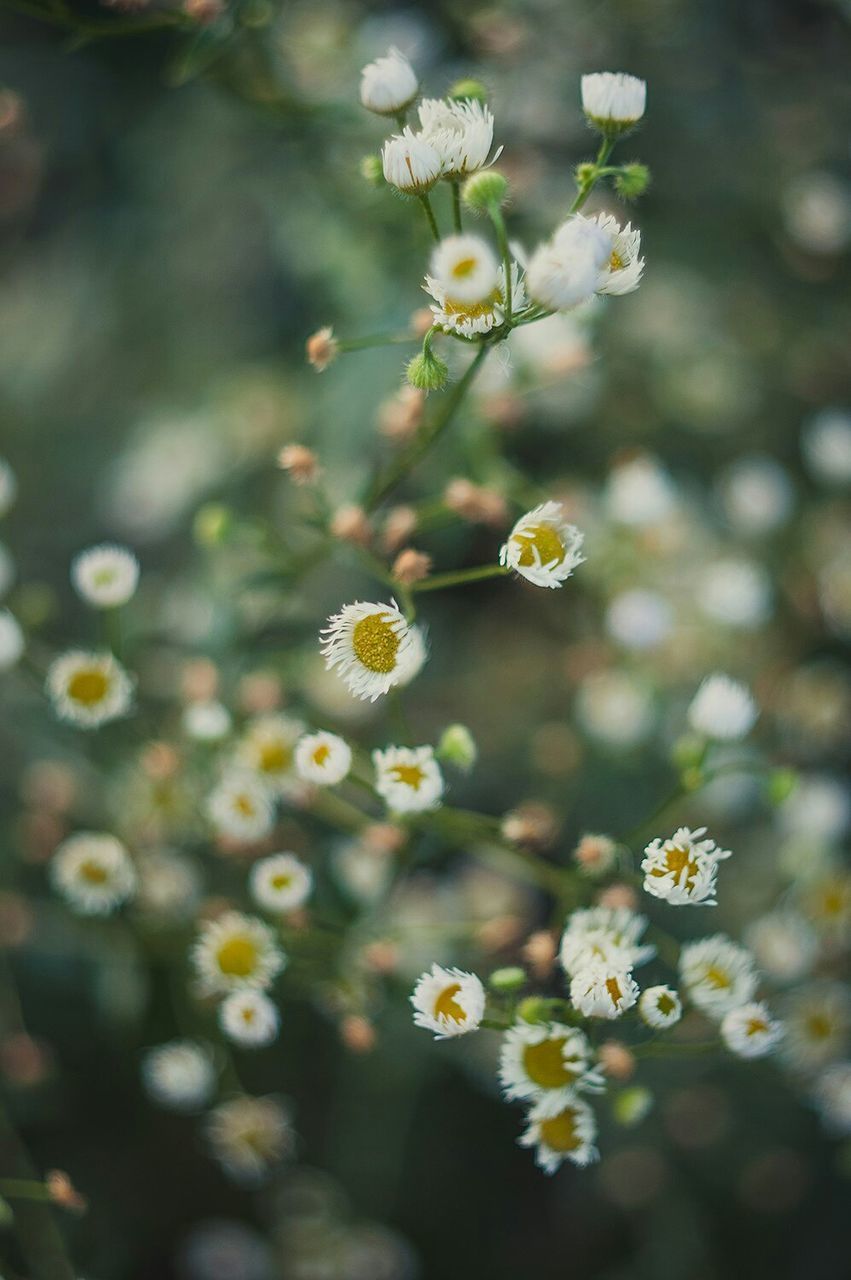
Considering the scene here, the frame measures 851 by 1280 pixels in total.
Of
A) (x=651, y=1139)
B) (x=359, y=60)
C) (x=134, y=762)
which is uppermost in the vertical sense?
(x=359, y=60)

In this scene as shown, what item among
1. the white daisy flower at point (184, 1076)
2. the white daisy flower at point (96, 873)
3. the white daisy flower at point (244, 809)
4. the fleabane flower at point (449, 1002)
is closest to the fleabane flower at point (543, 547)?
the fleabane flower at point (449, 1002)

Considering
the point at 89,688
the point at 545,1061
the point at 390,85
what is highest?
the point at 390,85

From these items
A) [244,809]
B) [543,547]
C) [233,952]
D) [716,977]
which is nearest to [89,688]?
[244,809]

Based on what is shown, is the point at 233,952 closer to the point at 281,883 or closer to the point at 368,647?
the point at 281,883

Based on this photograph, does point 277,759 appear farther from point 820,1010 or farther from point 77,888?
point 820,1010

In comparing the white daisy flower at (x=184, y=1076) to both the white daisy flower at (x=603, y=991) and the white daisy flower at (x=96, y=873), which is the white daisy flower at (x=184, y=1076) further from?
the white daisy flower at (x=603, y=991)

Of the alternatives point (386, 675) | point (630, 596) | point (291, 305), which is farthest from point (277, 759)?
point (291, 305)
